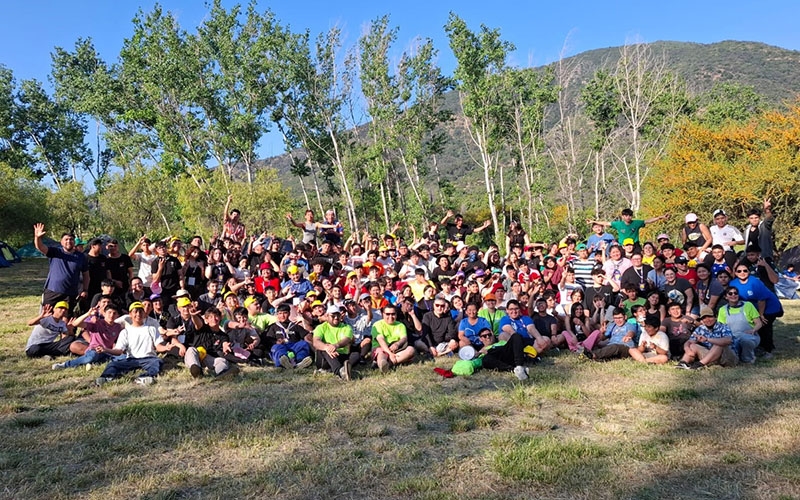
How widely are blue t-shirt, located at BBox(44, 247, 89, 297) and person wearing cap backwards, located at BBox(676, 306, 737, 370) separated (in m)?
8.43

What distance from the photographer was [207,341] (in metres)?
7.55

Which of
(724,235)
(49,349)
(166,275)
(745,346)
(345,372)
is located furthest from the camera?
(724,235)

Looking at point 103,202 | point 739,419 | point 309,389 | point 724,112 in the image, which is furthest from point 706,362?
point 103,202

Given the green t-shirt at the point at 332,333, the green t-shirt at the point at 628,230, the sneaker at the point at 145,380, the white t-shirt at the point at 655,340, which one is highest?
the green t-shirt at the point at 628,230

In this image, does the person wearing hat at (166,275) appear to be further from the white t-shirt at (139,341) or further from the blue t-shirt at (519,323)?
the blue t-shirt at (519,323)

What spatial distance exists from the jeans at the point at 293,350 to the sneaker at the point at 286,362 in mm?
55

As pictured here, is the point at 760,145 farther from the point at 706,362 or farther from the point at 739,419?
the point at 739,419

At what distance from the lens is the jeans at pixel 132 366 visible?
690cm

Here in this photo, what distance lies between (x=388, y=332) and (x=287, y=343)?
1397 millimetres

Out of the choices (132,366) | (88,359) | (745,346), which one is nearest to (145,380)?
(132,366)

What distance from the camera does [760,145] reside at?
989 inches

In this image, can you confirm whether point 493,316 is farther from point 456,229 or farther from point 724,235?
point 724,235

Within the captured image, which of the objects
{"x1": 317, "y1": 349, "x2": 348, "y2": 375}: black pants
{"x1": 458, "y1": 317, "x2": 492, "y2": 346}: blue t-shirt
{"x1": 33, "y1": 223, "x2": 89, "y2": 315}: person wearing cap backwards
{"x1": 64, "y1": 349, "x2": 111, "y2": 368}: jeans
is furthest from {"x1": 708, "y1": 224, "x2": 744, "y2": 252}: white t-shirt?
{"x1": 33, "y1": 223, "x2": 89, "y2": 315}: person wearing cap backwards

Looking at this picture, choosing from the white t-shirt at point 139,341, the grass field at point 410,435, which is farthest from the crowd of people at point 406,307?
the grass field at point 410,435
